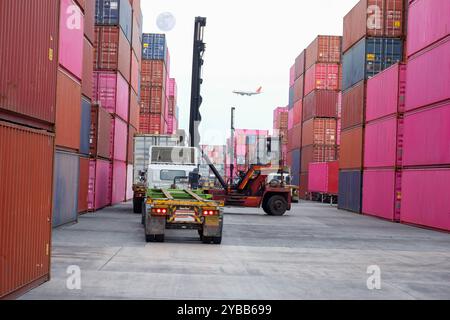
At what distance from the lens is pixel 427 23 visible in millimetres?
26250

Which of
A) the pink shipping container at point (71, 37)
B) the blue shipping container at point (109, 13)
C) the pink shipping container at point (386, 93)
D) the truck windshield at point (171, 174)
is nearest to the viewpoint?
the pink shipping container at point (71, 37)

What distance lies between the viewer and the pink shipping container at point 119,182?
114ft

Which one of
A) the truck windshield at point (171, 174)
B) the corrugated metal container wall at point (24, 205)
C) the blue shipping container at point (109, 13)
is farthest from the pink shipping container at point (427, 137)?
the corrugated metal container wall at point (24, 205)

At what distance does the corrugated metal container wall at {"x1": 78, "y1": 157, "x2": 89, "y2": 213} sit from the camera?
25784 millimetres

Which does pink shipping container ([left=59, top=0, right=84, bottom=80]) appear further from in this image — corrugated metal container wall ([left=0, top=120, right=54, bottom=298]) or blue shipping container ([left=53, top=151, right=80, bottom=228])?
corrugated metal container wall ([left=0, top=120, right=54, bottom=298])

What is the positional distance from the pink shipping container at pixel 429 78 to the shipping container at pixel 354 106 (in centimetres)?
747

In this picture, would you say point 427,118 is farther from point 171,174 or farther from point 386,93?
point 171,174

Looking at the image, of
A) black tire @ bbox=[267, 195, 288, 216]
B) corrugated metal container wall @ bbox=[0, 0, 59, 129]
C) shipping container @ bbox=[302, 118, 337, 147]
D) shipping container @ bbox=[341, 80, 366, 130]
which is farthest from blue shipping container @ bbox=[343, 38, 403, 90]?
corrugated metal container wall @ bbox=[0, 0, 59, 129]

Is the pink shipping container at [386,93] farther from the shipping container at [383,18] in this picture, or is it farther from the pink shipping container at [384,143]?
the shipping container at [383,18]

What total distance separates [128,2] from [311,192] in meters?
28.3

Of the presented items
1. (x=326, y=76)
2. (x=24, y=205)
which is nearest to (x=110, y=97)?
(x=24, y=205)
